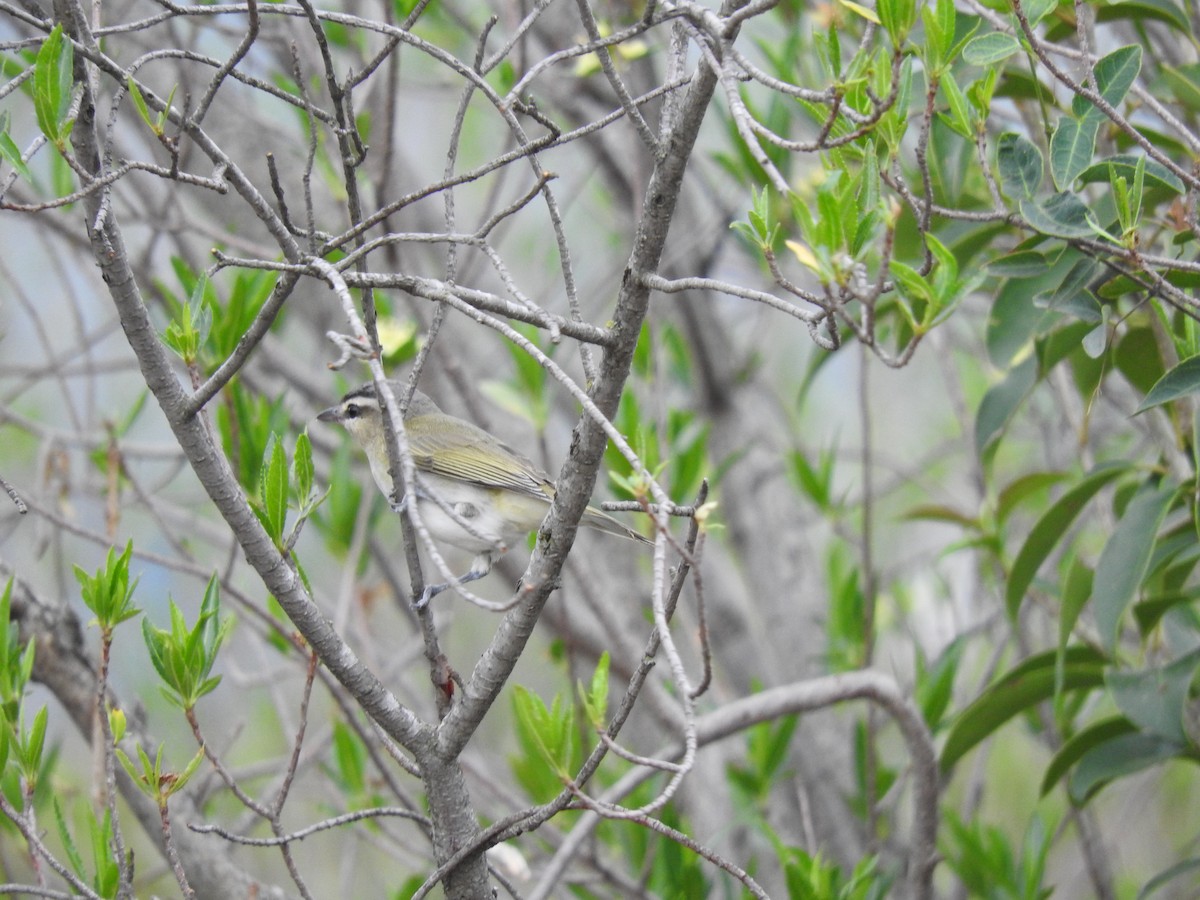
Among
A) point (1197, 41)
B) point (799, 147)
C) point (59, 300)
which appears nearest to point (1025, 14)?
point (799, 147)

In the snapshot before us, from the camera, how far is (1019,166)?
2320 millimetres

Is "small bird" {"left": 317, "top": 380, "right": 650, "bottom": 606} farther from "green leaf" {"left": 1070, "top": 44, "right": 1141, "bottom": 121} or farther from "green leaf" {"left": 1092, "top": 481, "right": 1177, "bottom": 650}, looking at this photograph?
"green leaf" {"left": 1070, "top": 44, "right": 1141, "bottom": 121}

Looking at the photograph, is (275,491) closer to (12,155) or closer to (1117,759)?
(12,155)

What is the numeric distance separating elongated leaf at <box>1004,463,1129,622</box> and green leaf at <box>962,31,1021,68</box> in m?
1.27

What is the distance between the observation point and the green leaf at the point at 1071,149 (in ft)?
7.36

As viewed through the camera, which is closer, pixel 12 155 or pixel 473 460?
pixel 12 155

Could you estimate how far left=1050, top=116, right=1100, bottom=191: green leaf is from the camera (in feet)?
7.36

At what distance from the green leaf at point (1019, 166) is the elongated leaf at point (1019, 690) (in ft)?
4.58

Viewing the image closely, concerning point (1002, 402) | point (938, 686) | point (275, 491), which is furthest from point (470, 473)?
point (275, 491)

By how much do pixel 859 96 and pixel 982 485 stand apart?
2.20 meters

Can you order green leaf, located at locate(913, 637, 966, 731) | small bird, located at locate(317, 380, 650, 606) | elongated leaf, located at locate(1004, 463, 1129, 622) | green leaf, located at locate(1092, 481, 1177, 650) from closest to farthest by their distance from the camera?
green leaf, located at locate(1092, 481, 1177, 650) → elongated leaf, located at locate(1004, 463, 1129, 622) → green leaf, located at locate(913, 637, 966, 731) → small bird, located at locate(317, 380, 650, 606)

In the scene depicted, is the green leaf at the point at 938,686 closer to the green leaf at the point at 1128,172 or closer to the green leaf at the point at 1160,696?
the green leaf at the point at 1160,696

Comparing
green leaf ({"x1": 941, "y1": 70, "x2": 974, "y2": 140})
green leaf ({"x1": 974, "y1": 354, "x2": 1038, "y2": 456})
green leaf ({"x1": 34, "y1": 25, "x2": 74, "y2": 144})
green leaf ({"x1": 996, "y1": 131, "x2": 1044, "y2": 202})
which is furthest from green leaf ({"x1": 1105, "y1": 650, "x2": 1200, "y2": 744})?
green leaf ({"x1": 34, "y1": 25, "x2": 74, "y2": 144})

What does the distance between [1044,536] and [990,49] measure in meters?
1.48
